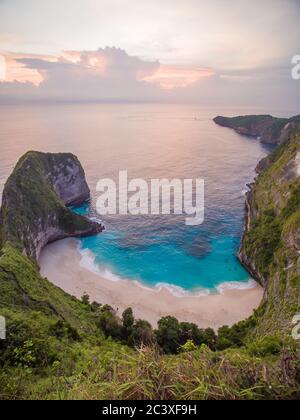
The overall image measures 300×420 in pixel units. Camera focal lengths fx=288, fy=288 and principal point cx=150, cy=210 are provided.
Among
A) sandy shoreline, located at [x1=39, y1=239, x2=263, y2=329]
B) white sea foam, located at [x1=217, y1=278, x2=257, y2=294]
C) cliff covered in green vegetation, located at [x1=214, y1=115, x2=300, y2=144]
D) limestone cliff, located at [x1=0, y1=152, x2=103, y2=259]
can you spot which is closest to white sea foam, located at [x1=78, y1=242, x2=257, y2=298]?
white sea foam, located at [x1=217, y1=278, x2=257, y2=294]

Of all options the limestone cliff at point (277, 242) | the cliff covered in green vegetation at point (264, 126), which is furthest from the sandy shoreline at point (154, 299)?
the cliff covered in green vegetation at point (264, 126)

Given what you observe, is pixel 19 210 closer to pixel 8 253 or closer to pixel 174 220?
pixel 8 253

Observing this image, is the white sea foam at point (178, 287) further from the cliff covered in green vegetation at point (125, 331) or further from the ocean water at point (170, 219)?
the cliff covered in green vegetation at point (125, 331)

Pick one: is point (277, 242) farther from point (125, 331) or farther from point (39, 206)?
point (39, 206)

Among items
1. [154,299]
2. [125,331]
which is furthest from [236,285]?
[125,331]

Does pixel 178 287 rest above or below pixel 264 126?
below

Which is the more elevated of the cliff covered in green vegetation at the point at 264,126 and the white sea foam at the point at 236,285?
the cliff covered in green vegetation at the point at 264,126
